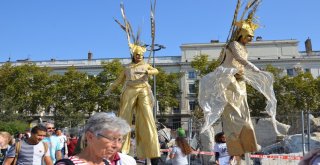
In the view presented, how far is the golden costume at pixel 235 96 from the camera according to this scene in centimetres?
617

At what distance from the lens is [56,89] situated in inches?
1908

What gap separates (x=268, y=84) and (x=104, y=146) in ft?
15.0

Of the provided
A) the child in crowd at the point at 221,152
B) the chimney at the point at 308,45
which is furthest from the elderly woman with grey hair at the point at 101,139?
the chimney at the point at 308,45

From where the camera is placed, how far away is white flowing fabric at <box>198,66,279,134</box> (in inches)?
245

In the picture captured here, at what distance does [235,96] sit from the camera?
247 inches

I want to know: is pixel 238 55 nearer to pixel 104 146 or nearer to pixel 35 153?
pixel 35 153

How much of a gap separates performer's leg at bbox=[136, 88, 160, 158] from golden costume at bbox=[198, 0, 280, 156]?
1.41 m

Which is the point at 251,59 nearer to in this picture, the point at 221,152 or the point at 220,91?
the point at 221,152

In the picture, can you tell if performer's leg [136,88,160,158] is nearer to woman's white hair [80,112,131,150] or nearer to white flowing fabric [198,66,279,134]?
white flowing fabric [198,66,279,134]

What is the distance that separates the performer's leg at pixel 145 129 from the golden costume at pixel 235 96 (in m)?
1.41

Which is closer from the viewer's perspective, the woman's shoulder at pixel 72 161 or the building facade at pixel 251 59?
the woman's shoulder at pixel 72 161

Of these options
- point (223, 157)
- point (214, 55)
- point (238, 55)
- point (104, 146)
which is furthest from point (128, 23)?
point (214, 55)

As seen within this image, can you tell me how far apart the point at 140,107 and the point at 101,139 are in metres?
5.07

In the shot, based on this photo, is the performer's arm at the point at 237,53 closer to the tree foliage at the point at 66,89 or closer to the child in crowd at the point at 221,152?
the child in crowd at the point at 221,152
